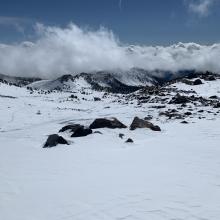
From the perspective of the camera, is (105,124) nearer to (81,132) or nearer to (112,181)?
(81,132)

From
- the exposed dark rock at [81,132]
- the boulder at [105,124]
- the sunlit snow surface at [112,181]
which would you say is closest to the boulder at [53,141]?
the sunlit snow surface at [112,181]

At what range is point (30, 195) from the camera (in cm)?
1418

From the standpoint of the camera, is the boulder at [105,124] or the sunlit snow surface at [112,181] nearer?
the sunlit snow surface at [112,181]

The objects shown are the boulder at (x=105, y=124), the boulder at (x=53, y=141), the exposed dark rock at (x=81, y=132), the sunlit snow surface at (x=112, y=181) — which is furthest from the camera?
the boulder at (x=105, y=124)

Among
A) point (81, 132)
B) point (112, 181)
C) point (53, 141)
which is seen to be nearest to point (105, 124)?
point (81, 132)

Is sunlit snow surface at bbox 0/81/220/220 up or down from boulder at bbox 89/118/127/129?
down

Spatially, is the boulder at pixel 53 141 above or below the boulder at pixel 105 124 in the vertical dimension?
below

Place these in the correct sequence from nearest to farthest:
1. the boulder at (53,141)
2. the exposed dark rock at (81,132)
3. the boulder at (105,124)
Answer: the boulder at (53,141), the exposed dark rock at (81,132), the boulder at (105,124)

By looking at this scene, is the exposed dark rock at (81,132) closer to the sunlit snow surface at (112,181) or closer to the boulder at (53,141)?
the sunlit snow surface at (112,181)

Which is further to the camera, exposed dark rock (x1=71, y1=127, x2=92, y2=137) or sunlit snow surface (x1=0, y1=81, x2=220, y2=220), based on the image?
exposed dark rock (x1=71, y1=127, x2=92, y2=137)

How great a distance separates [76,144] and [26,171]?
35.1ft

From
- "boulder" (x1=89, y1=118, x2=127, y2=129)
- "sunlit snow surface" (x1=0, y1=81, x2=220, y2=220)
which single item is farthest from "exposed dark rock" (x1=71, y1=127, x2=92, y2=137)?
"boulder" (x1=89, y1=118, x2=127, y2=129)

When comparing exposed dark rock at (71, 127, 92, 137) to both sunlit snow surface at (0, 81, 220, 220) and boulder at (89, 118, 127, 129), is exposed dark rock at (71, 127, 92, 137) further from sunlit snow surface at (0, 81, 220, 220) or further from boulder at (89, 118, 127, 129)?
boulder at (89, 118, 127, 129)

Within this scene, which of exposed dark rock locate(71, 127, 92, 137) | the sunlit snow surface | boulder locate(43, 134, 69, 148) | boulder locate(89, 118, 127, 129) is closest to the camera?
the sunlit snow surface
